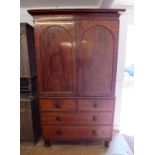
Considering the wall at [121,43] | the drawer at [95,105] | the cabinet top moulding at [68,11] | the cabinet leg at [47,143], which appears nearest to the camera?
the cabinet top moulding at [68,11]

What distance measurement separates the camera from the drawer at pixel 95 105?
2344 millimetres

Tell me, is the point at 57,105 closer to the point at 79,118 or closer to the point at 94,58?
the point at 79,118

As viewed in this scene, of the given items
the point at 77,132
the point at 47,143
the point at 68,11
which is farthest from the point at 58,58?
the point at 47,143

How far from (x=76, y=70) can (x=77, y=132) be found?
0.91 m

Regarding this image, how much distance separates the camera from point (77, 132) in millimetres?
2416

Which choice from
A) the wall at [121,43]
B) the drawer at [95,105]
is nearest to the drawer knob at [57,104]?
the drawer at [95,105]

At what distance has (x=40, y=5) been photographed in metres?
2.77

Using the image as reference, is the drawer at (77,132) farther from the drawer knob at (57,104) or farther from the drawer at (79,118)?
the drawer knob at (57,104)

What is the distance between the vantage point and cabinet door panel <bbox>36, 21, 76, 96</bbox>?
7.25ft

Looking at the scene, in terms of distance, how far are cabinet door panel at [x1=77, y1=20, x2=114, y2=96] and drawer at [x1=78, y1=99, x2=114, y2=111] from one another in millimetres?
115

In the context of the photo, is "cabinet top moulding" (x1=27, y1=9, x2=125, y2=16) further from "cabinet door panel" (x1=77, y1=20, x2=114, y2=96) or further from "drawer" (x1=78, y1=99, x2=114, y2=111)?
"drawer" (x1=78, y1=99, x2=114, y2=111)

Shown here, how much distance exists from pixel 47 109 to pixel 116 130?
4.37 ft

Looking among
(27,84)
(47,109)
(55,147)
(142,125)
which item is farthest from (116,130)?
(142,125)

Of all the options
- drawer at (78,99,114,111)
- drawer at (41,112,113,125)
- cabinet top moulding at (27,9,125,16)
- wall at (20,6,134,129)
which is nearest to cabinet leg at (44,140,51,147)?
drawer at (41,112,113,125)
